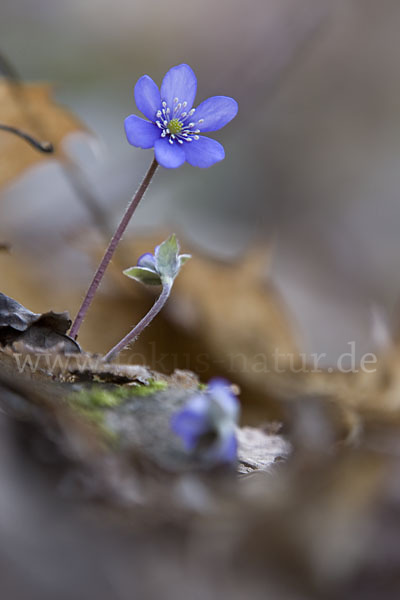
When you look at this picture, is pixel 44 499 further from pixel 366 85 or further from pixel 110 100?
pixel 366 85

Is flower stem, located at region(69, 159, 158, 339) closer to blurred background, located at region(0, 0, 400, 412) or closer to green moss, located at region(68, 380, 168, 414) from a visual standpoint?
green moss, located at region(68, 380, 168, 414)

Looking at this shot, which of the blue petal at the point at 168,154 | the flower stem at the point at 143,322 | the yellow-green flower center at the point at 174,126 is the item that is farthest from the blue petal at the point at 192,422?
the yellow-green flower center at the point at 174,126

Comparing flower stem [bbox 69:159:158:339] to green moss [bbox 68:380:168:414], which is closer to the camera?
green moss [bbox 68:380:168:414]

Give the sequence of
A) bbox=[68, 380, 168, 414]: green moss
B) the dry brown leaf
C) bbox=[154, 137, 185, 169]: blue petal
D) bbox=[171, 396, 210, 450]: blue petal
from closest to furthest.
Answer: bbox=[171, 396, 210, 450]: blue petal < bbox=[68, 380, 168, 414]: green moss < bbox=[154, 137, 185, 169]: blue petal < the dry brown leaf

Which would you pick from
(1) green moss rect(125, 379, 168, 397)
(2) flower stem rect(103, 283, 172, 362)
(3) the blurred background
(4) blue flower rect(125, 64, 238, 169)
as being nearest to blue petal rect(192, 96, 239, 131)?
(4) blue flower rect(125, 64, 238, 169)

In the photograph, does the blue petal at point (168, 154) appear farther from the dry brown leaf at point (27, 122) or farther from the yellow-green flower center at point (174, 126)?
the dry brown leaf at point (27, 122)

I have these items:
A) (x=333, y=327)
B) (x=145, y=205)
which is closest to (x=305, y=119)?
(x=145, y=205)

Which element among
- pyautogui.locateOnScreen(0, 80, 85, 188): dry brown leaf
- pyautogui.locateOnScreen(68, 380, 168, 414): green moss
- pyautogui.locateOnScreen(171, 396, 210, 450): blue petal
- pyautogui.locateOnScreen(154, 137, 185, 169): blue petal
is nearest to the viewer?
pyautogui.locateOnScreen(171, 396, 210, 450): blue petal

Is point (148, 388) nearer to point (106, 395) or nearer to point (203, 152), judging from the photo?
point (106, 395)
